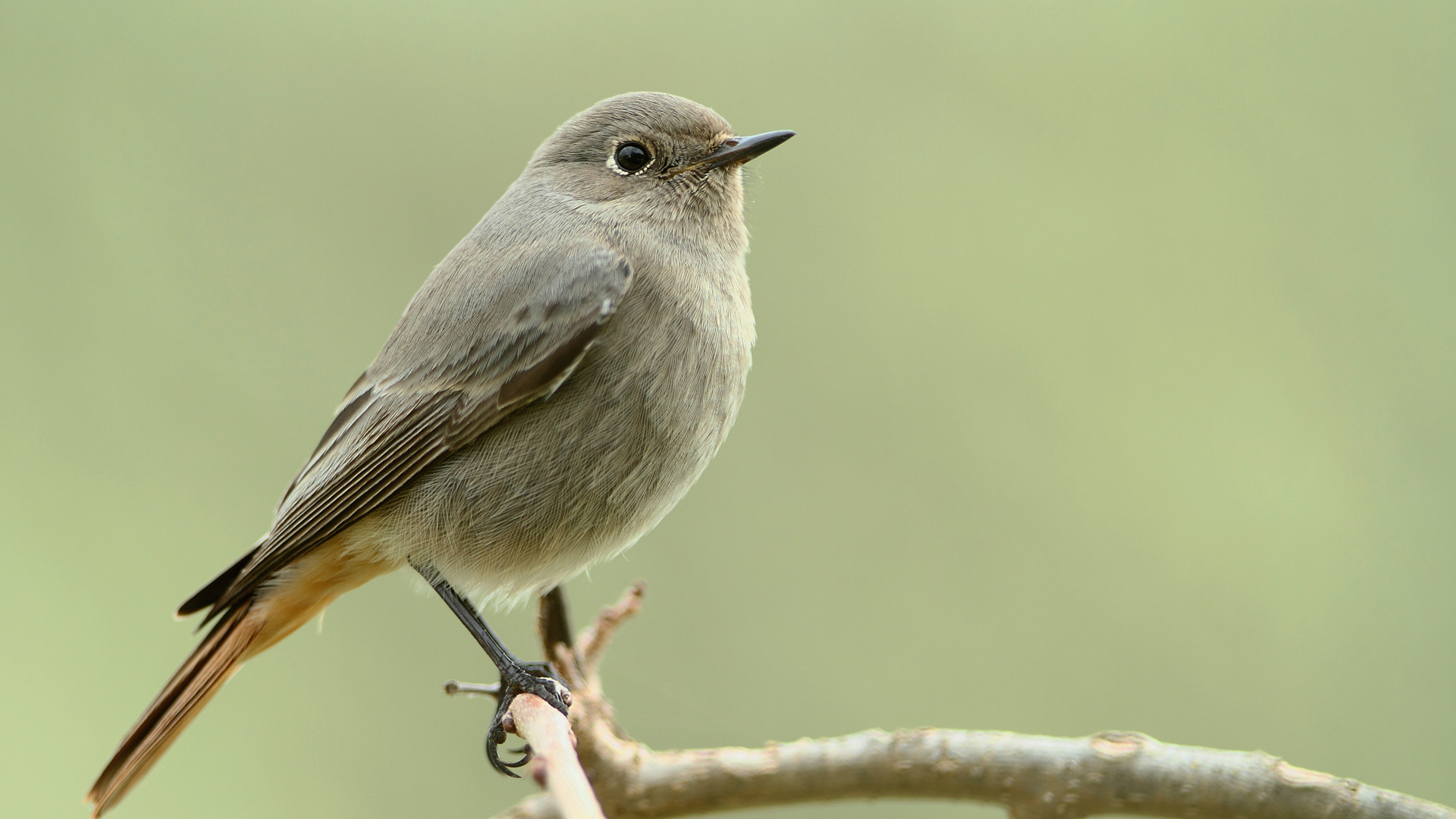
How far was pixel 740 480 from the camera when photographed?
4391 mm

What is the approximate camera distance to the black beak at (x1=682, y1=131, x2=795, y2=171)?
2949mm

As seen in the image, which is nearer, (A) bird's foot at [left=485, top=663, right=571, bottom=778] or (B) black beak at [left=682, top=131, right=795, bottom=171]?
(A) bird's foot at [left=485, top=663, right=571, bottom=778]

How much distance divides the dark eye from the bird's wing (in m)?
0.44

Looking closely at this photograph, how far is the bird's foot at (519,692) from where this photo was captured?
2564 millimetres

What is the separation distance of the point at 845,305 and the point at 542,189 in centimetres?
172

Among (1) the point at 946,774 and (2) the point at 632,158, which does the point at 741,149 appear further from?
(1) the point at 946,774

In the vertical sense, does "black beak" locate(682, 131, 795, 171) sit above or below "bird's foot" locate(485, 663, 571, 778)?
above

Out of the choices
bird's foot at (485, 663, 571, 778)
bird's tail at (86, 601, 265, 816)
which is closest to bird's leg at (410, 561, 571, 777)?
bird's foot at (485, 663, 571, 778)

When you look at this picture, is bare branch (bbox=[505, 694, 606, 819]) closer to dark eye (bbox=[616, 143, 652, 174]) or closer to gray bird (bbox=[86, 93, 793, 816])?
gray bird (bbox=[86, 93, 793, 816])

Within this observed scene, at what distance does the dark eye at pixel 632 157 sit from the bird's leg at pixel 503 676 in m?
1.19

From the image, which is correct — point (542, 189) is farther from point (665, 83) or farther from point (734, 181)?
point (665, 83)

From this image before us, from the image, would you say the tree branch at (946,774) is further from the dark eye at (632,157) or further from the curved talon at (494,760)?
the dark eye at (632,157)

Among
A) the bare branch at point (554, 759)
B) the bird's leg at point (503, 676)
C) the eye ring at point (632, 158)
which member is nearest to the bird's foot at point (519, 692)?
the bird's leg at point (503, 676)

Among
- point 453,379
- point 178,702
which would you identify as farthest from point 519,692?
point 178,702
